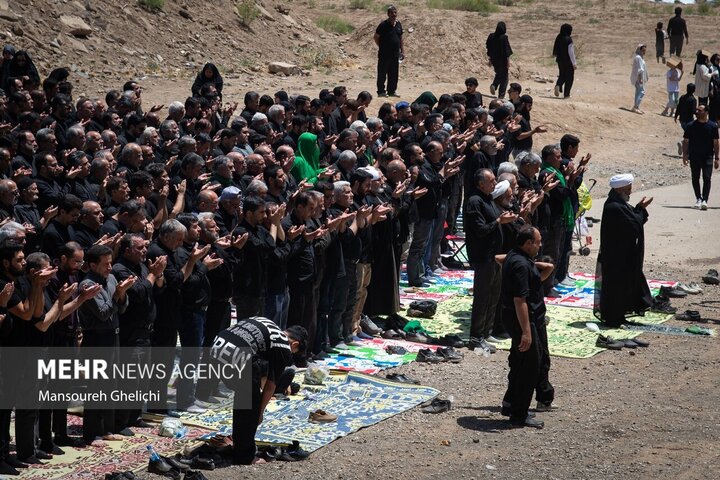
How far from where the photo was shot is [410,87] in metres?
29.2

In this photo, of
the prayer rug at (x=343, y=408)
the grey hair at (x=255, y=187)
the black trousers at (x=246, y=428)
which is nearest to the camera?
the black trousers at (x=246, y=428)

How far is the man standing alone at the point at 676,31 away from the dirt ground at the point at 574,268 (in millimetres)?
713

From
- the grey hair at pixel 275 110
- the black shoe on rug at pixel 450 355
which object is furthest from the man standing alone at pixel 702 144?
the black shoe on rug at pixel 450 355

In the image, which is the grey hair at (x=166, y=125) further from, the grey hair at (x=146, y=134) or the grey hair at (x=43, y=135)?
the grey hair at (x=43, y=135)

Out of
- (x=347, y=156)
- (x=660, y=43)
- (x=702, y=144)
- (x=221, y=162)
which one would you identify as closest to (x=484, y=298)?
(x=347, y=156)

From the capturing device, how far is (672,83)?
31.6 meters

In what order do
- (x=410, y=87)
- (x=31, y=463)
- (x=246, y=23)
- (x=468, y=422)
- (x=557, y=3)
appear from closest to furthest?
1. (x=31, y=463)
2. (x=468, y=422)
3. (x=410, y=87)
4. (x=246, y=23)
5. (x=557, y=3)

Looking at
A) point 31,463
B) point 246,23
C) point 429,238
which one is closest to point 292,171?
point 429,238

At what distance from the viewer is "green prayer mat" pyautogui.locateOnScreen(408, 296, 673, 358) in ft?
45.7

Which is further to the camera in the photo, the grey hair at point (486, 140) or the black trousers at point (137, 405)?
the grey hair at point (486, 140)

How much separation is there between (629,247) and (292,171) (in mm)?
4481

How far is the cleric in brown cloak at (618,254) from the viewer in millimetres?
14805

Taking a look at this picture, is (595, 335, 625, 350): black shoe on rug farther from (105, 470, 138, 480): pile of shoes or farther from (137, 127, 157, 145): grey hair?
(105, 470, 138, 480): pile of shoes

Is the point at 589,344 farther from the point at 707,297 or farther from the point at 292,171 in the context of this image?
the point at 292,171
